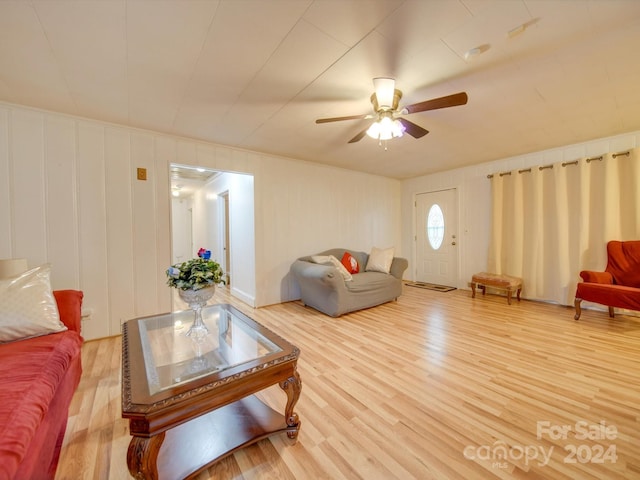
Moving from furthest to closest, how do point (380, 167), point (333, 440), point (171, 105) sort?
point (380, 167) < point (171, 105) < point (333, 440)

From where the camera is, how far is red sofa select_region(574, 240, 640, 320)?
2885 millimetres

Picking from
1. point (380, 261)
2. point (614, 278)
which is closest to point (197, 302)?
point (380, 261)

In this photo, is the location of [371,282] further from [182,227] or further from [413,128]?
[182,227]

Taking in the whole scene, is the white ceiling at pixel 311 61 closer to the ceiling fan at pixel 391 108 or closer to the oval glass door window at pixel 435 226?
the ceiling fan at pixel 391 108

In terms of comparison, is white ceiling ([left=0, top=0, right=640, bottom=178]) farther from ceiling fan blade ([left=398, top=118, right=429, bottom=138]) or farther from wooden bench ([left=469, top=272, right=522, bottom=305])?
wooden bench ([left=469, top=272, right=522, bottom=305])

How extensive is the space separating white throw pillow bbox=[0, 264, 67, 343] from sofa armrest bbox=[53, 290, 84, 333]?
10 centimetres

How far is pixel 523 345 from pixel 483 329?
0.43m

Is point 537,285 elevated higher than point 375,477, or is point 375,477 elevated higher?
point 537,285

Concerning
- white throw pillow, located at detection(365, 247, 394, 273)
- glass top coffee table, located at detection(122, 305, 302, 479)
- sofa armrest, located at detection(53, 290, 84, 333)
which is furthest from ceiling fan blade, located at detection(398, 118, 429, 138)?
sofa armrest, located at detection(53, 290, 84, 333)

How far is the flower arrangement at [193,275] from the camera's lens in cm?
169

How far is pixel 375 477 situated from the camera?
118 centimetres

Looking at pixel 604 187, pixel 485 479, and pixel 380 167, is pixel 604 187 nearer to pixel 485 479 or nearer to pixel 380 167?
pixel 380 167

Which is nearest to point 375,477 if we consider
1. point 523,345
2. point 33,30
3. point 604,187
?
point 523,345

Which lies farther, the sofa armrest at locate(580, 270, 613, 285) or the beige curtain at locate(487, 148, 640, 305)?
the beige curtain at locate(487, 148, 640, 305)
